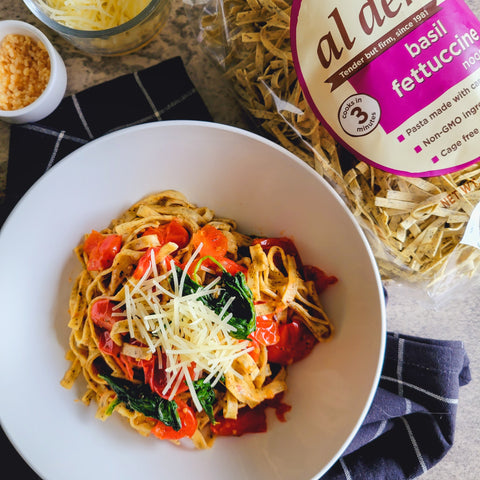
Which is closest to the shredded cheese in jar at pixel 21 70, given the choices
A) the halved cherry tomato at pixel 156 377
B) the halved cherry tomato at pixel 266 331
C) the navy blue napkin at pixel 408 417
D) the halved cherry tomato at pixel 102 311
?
the halved cherry tomato at pixel 102 311

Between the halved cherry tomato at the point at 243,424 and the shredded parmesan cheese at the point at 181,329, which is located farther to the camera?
the halved cherry tomato at the point at 243,424

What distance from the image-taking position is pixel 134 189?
1.67 m

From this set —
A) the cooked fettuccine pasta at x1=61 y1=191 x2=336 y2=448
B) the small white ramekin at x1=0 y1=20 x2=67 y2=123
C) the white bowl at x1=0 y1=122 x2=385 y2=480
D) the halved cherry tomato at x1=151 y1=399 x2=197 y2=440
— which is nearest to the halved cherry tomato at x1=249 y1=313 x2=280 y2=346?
the cooked fettuccine pasta at x1=61 y1=191 x2=336 y2=448

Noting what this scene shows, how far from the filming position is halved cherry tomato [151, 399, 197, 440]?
5.03 ft

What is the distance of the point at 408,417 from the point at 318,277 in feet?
2.14

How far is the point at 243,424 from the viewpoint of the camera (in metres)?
1.61

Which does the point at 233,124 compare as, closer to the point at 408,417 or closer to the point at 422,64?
the point at 422,64

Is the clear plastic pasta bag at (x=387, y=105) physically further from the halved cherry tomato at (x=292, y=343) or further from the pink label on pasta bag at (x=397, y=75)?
the halved cherry tomato at (x=292, y=343)

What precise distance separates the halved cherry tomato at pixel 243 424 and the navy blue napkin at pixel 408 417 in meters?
0.36

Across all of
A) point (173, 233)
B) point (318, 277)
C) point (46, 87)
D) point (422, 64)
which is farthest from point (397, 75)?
point (46, 87)

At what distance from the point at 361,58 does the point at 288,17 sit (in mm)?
255

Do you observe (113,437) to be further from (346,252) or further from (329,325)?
(346,252)

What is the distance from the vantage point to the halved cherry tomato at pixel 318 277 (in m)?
1.62

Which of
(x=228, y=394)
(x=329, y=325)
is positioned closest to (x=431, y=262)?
(x=329, y=325)
